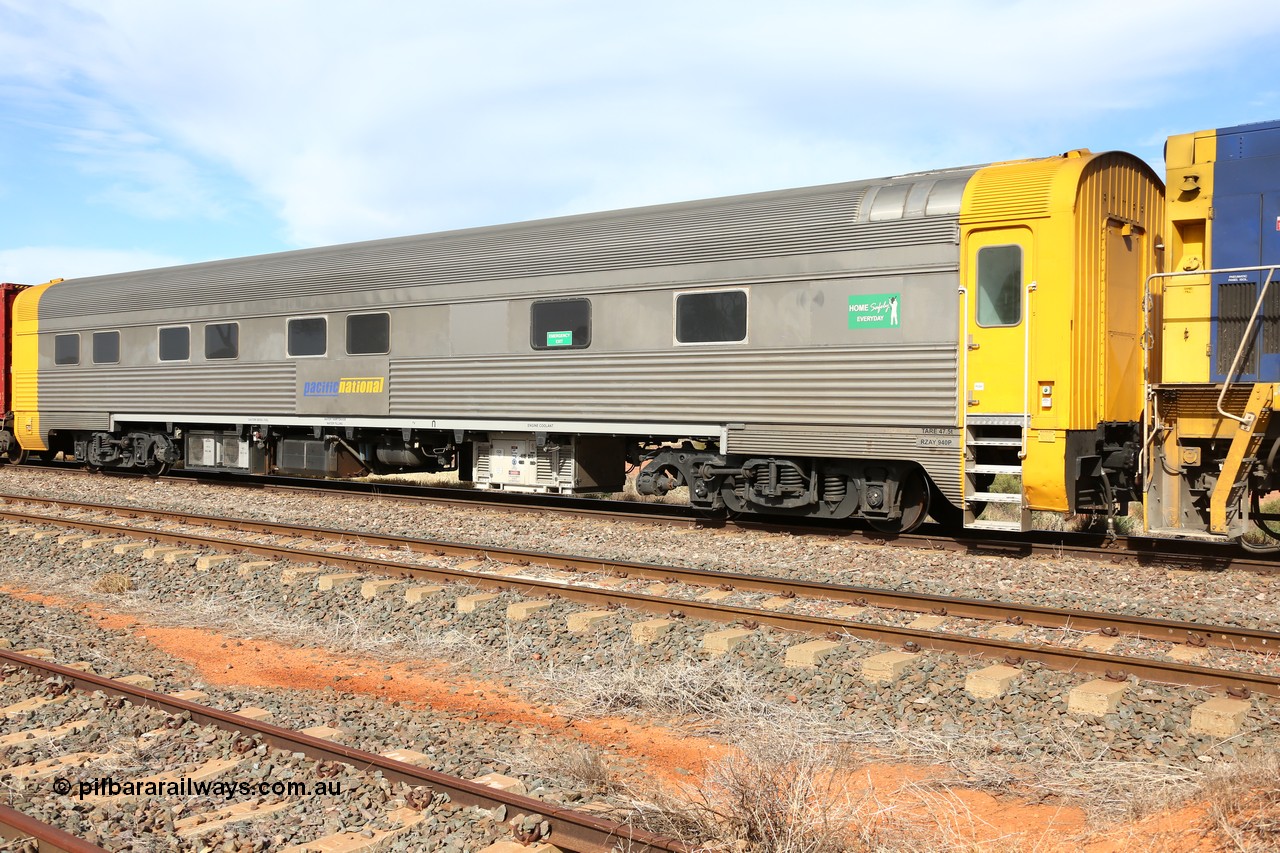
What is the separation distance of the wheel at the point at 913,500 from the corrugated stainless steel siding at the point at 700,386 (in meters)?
0.90

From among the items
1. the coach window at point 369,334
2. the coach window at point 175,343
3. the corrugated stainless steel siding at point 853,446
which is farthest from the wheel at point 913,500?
the coach window at point 175,343

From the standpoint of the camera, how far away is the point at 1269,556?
10320 millimetres

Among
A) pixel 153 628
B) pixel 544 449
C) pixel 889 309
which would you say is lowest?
pixel 153 628

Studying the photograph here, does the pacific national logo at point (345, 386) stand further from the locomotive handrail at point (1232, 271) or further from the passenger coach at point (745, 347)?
the locomotive handrail at point (1232, 271)

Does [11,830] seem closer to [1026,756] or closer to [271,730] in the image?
[271,730]

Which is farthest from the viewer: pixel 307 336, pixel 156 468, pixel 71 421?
pixel 71 421

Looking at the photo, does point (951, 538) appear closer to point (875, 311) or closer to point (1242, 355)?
point (875, 311)

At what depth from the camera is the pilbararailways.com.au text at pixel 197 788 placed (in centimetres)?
463

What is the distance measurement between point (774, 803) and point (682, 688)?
232cm

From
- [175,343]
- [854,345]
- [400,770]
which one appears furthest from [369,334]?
[400,770]

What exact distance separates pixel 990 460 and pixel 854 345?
1.72 metres

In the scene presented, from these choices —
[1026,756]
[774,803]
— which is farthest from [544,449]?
[774,803]

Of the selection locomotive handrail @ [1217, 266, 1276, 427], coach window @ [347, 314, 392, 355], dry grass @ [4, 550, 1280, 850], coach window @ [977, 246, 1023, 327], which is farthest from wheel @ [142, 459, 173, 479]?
locomotive handrail @ [1217, 266, 1276, 427]

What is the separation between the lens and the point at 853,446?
10531 mm
